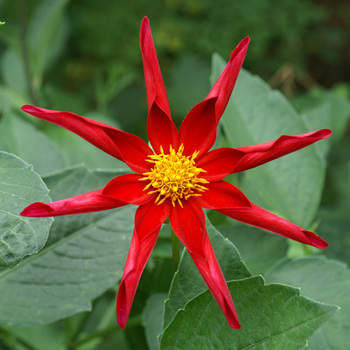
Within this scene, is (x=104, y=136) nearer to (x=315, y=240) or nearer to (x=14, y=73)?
(x=315, y=240)

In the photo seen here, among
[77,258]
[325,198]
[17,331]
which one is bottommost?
[325,198]

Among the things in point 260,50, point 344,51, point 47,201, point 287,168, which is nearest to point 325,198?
point 260,50

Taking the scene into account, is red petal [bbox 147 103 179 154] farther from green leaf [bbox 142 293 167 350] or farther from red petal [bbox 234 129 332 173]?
green leaf [bbox 142 293 167 350]

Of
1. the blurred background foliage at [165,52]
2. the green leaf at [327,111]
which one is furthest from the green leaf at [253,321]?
the blurred background foliage at [165,52]

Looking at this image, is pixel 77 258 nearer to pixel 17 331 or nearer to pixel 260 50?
pixel 17 331

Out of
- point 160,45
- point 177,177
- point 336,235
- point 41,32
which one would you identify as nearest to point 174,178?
point 177,177

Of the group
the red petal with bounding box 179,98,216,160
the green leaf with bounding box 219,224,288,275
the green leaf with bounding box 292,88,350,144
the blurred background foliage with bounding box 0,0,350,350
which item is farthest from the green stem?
the blurred background foliage with bounding box 0,0,350,350
